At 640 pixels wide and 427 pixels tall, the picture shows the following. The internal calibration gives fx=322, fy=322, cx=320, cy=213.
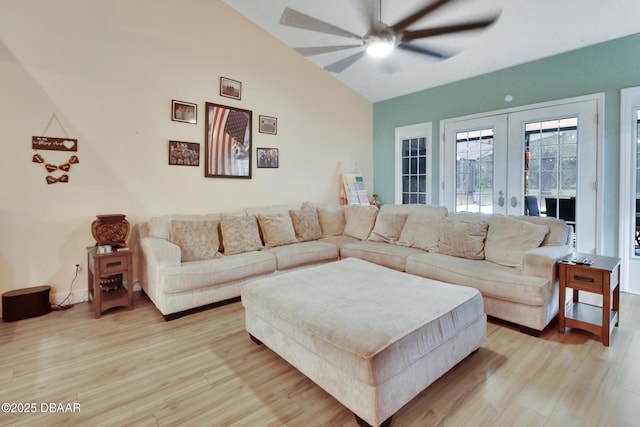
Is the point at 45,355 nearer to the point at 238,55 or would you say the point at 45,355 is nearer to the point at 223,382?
the point at 223,382

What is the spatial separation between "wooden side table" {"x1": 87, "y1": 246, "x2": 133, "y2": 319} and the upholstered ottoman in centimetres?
139

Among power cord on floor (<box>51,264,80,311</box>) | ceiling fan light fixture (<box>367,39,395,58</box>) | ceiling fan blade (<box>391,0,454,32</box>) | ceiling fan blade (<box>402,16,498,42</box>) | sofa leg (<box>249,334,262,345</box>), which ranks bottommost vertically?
sofa leg (<box>249,334,262,345</box>)

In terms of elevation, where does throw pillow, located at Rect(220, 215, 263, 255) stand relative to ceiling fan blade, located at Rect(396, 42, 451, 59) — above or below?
below

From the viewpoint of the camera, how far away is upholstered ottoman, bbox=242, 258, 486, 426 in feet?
5.00

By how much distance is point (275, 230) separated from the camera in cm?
397

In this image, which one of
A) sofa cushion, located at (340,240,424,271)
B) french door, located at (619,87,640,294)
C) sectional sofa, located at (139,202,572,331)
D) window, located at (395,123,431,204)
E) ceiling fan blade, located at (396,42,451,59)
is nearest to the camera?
sectional sofa, located at (139,202,572,331)

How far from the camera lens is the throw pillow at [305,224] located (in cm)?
429

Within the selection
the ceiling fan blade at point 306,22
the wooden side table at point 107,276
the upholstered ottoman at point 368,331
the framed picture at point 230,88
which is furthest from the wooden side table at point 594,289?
the framed picture at point 230,88

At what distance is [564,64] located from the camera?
12.2ft

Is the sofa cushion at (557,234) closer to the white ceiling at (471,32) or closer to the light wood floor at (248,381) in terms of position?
the light wood floor at (248,381)

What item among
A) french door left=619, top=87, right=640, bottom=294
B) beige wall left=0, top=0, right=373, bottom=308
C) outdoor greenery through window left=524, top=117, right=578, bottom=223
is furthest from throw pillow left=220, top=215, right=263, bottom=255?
french door left=619, top=87, right=640, bottom=294

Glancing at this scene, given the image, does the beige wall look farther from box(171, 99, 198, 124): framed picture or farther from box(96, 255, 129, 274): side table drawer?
box(96, 255, 129, 274): side table drawer

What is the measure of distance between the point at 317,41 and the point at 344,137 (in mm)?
1622

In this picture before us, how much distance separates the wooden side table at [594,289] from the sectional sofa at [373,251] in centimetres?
10
